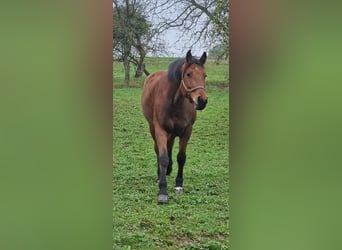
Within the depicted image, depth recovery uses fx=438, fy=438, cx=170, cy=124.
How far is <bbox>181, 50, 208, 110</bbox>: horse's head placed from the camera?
276cm

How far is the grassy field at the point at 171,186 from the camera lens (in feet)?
8.86

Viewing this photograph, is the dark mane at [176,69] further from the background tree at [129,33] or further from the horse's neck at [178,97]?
the background tree at [129,33]

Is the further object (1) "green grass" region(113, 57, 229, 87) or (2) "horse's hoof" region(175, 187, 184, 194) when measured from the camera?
(2) "horse's hoof" region(175, 187, 184, 194)

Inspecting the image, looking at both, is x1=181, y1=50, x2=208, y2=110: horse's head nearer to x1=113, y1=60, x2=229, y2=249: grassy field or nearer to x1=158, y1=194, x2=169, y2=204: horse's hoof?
x1=113, y1=60, x2=229, y2=249: grassy field

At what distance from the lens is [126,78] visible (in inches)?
107

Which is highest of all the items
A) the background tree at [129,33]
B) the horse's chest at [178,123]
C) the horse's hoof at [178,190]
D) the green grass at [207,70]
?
the background tree at [129,33]

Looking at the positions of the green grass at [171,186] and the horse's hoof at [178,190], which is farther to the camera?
the horse's hoof at [178,190]

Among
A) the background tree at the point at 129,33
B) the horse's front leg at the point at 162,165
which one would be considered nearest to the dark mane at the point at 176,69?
the background tree at the point at 129,33

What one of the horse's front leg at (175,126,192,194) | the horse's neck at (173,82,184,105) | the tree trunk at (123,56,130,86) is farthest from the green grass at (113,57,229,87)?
the horse's front leg at (175,126,192,194)

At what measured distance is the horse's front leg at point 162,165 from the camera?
2773mm

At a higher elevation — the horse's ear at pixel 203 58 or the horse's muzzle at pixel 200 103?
the horse's ear at pixel 203 58

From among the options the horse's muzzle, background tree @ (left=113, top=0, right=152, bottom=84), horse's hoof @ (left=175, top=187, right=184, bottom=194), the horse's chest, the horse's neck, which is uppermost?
background tree @ (left=113, top=0, right=152, bottom=84)
